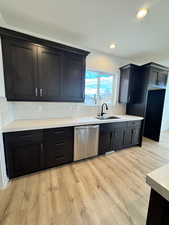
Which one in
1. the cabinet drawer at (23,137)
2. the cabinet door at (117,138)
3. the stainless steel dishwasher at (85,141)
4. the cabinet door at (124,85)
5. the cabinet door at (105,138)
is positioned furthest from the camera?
the cabinet door at (124,85)

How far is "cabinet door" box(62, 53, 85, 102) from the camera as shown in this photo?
2.29m

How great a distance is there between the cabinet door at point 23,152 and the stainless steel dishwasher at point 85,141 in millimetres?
734

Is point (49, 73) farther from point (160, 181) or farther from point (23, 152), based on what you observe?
point (160, 181)

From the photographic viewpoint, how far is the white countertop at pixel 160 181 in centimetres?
55

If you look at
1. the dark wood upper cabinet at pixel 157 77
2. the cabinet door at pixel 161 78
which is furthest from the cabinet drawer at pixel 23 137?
the cabinet door at pixel 161 78

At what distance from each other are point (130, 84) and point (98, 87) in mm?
1004

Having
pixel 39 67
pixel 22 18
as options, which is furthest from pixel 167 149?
pixel 22 18

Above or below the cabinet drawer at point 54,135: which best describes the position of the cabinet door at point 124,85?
above

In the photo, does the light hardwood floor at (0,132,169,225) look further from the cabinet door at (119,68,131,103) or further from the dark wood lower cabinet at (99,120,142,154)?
the cabinet door at (119,68,131,103)

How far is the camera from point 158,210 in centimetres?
60

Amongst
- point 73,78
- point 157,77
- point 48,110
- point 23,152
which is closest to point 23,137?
point 23,152

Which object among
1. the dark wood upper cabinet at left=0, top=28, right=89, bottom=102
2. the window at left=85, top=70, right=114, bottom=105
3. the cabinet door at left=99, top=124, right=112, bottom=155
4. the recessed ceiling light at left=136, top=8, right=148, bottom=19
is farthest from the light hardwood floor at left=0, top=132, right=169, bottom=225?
the recessed ceiling light at left=136, top=8, right=148, bottom=19

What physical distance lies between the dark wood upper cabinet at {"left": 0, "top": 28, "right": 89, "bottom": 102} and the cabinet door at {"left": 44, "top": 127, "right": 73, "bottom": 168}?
743 mm

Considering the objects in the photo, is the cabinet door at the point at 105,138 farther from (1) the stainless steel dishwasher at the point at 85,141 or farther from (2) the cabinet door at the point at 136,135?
(2) the cabinet door at the point at 136,135
